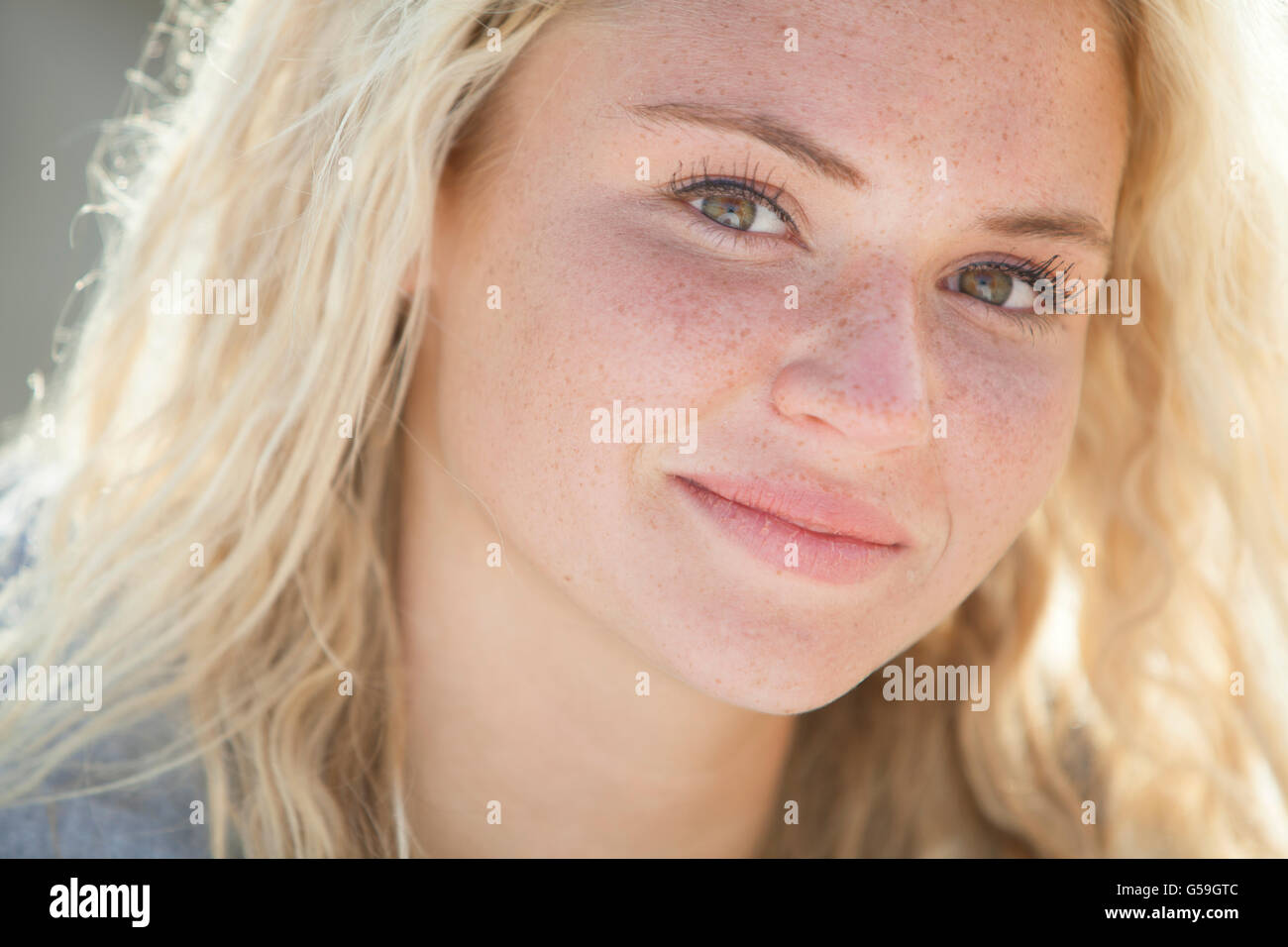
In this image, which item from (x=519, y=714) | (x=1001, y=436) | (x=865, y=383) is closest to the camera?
(x=865, y=383)

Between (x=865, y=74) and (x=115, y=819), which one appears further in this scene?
(x=115, y=819)

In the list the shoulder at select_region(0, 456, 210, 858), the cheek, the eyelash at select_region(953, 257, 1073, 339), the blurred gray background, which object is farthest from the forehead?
the blurred gray background

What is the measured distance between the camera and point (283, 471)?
5.17 ft

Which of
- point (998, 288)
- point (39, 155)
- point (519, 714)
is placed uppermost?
point (39, 155)

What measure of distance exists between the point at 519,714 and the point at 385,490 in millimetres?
419

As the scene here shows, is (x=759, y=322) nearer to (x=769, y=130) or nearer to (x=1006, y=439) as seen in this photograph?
(x=769, y=130)

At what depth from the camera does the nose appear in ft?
4.13

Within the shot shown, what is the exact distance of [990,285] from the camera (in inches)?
59.3

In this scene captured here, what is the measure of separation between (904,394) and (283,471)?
0.90 m

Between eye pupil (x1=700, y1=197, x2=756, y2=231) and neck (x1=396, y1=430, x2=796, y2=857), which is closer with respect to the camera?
eye pupil (x1=700, y1=197, x2=756, y2=231)

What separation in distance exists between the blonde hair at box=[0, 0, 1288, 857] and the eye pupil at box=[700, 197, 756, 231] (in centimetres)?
34

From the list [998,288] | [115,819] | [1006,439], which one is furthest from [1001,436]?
[115,819]

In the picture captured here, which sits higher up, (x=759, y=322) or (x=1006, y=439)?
(x=759, y=322)

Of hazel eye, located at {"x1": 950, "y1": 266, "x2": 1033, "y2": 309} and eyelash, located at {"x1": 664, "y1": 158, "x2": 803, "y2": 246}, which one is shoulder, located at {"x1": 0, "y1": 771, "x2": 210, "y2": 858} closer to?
eyelash, located at {"x1": 664, "y1": 158, "x2": 803, "y2": 246}
